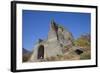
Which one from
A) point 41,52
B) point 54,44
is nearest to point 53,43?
point 54,44

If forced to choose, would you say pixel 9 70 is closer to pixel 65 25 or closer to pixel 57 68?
pixel 57 68

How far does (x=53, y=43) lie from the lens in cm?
160

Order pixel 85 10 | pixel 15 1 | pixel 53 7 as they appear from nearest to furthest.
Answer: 1. pixel 15 1
2. pixel 53 7
3. pixel 85 10

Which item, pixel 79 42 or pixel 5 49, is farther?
pixel 79 42

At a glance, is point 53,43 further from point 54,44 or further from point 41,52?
point 41,52

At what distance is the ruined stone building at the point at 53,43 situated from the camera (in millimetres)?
1560

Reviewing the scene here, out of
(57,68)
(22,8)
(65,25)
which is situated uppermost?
(22,8)

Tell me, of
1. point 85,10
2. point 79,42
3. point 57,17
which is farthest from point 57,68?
point 85,10

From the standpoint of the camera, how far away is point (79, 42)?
168cm

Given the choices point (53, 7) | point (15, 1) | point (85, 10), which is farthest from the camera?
point (85, 10)

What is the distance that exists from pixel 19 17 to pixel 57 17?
→ 29cm

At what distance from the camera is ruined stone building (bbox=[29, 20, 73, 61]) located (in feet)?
5.12

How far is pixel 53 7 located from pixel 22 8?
233 millimetres

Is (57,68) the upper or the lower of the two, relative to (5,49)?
lower
